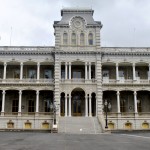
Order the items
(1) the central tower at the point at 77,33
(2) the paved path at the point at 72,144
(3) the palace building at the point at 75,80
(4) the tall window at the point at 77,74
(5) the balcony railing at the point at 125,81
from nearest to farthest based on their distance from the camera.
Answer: (2) the paved path at the point at 72,144, (3) the palace building at the point at 75,80, (1) the central tower at the point at 77,33, (5) the balcony railing at the point at 125,81, (4) the tall window at the point at 77,74

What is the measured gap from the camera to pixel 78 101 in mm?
51219

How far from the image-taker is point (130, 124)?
48938 millimetres

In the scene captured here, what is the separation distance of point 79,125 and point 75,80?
29.7ft

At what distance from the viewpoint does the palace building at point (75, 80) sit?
4859 cm

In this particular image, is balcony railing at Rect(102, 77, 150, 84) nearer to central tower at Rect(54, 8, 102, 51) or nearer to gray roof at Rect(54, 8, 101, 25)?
central tower at Rect(54, 8, 102, 51)

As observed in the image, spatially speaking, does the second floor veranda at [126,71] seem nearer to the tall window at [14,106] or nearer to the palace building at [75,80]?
the palace building at [75,80]

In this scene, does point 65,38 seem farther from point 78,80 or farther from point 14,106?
point 14,106

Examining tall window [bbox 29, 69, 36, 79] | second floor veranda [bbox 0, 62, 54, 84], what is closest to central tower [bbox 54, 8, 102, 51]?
second floor veranda [bbox 0, 62, 54, 84]

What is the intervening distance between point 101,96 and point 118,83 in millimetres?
4125

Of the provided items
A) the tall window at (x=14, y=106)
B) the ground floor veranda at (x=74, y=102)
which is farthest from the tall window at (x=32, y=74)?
the tall window at (x=14, y=106)

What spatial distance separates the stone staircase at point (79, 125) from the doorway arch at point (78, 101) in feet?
14.8

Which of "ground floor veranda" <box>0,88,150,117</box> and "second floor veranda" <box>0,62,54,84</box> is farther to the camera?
"second floor veranda" <box>0,62,54,84</box>

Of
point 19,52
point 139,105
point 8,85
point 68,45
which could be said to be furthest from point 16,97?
point 139,105

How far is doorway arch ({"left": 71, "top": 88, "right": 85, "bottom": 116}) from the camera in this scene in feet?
166
